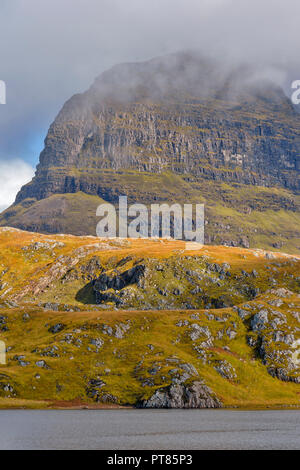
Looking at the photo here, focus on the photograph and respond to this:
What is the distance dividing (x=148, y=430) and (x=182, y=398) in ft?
194

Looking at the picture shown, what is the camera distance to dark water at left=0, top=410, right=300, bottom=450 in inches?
3664

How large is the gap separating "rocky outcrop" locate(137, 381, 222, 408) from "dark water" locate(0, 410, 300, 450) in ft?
48.1

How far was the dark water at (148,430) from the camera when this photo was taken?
93062mm

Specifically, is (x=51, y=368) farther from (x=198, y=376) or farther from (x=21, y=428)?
(x=21, y=428)

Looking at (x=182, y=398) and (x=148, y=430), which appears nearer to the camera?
(x=148, y=430)

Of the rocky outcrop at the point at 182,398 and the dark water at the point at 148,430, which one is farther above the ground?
the dark water at the point at 148,430

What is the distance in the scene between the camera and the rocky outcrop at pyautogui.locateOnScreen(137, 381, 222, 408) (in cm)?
16325

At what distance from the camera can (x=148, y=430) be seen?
4301 inches

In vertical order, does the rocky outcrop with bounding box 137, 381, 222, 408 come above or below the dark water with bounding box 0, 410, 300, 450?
below

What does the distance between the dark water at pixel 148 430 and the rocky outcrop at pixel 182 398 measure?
1466 cm

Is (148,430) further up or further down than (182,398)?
further up

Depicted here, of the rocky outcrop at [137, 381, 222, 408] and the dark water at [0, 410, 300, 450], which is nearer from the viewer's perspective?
the dark water at [0, 410, 300, 450]

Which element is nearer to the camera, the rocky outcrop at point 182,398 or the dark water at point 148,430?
the dark water at point 148,430
